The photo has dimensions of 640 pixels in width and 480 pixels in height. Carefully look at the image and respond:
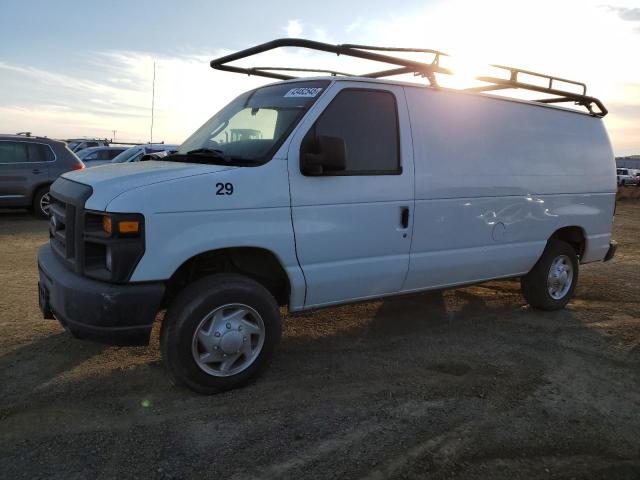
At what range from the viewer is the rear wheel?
11586 mm

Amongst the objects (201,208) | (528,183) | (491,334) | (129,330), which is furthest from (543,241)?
(129,330)

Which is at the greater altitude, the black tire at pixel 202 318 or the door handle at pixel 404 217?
the door handle at pixel 404 217

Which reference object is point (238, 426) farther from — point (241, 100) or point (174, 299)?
point (241, 100)

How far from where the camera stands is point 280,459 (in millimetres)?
2877

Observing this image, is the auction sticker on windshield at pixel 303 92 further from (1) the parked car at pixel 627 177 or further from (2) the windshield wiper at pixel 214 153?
(1) the parked car at pixel 627 177

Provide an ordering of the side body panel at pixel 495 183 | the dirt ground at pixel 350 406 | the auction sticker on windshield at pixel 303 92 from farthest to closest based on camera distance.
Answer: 1. the side body panel at pixel 495 183
2. the auction sticker on windshield at pixel 303 92
3. the dirt ground at pixel 350 406

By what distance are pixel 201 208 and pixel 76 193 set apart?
0.82 metres

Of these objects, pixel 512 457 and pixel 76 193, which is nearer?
pixel 512 457

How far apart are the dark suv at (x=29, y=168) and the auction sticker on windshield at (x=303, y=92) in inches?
360

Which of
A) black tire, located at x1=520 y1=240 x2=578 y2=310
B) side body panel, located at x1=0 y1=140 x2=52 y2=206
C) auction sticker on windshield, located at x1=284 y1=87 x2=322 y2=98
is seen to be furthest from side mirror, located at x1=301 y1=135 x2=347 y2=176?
side body panel, located at x1=0 y1=140 x2=52 y2=206

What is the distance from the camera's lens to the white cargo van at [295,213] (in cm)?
324

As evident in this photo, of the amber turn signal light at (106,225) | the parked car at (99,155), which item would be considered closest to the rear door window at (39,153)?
the parked car at (99,155)

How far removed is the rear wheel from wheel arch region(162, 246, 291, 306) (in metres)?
9.32

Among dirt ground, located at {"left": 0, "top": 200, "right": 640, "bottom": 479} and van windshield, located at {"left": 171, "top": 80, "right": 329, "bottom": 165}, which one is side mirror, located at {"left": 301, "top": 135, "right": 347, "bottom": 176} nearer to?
van windshield, located at {"left": 171, "top": 80, "right": 329, "bottom": 165}
